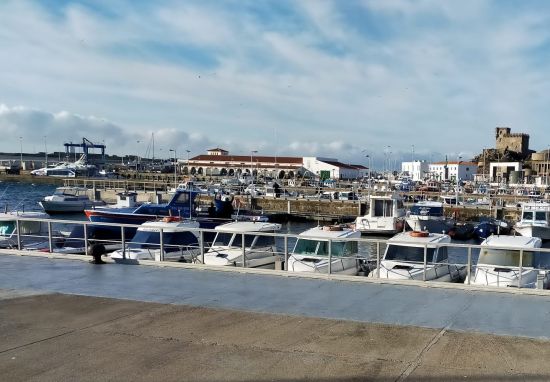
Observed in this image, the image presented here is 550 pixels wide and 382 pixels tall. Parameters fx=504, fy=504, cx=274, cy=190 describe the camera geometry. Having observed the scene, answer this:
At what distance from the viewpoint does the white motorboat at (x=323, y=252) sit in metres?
17.1

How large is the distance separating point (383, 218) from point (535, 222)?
11.7 meters

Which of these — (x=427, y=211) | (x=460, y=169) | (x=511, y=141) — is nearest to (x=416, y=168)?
(x=460, y=169)

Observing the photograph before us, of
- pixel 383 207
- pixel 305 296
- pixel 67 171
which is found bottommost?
pixel 383 207

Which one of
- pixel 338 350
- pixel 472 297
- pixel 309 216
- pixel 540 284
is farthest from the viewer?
pixel 309 216

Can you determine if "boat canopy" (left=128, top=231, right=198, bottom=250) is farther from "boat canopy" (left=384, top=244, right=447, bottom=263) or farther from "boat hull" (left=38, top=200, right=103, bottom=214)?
"boat hull" (left=38, top=200, right=103, bottom=214)

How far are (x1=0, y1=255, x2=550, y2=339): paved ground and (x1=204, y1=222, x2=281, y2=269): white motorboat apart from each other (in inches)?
226

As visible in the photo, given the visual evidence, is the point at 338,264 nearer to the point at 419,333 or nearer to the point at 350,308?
the point at 350,308

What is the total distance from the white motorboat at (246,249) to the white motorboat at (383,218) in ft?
73.7

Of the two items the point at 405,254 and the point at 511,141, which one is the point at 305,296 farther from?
the point at 511,141

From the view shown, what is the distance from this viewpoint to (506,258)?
16359mm

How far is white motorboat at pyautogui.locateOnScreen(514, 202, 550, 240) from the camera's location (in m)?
37.9

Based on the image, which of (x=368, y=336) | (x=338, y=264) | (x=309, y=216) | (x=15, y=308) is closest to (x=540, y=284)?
(x=368, y=336)

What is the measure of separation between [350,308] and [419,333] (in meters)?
1.63

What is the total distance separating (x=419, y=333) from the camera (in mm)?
6746
